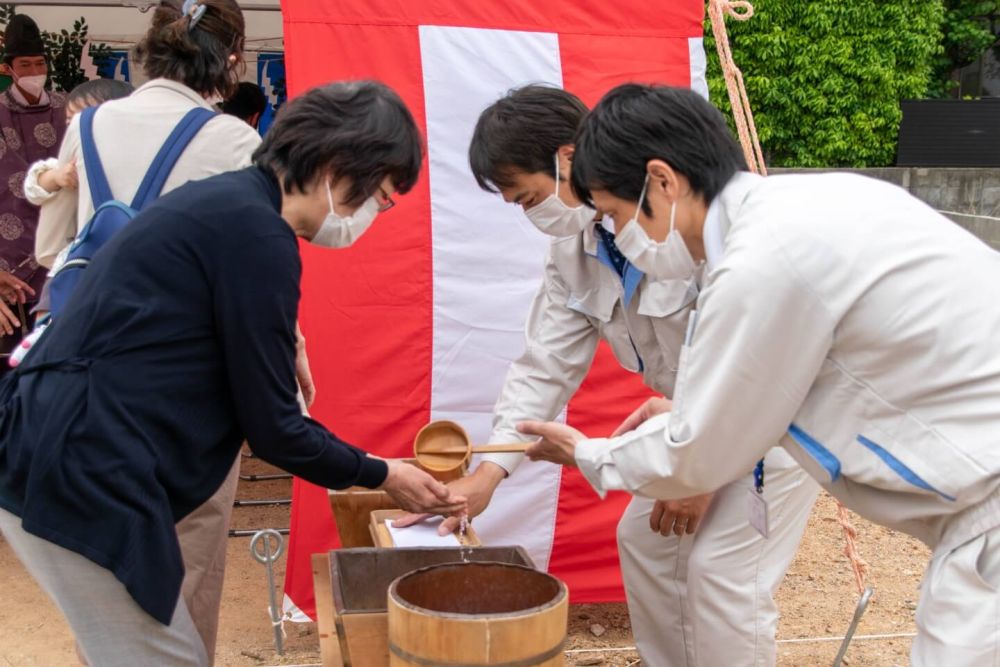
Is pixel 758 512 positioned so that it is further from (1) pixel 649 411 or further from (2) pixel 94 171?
(2) pixel 94 171

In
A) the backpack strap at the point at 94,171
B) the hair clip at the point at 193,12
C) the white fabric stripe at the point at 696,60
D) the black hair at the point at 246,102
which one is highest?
the hair clip at the point at 193,12

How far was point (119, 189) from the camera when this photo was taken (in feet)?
7.78

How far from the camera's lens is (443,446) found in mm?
2582

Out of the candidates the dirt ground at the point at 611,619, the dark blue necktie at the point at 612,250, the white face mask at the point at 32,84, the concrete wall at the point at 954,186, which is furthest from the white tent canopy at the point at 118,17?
the concrete wall at the point at 954,186

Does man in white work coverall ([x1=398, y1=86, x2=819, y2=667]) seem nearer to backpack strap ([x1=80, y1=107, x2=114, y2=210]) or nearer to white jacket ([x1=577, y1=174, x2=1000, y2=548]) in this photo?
white jacket ([x1=577, y1=174, x2=1000, y2=548])

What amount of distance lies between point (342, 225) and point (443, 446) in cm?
82

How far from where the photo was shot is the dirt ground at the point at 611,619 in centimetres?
340

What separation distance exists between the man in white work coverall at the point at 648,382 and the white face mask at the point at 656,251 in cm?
21

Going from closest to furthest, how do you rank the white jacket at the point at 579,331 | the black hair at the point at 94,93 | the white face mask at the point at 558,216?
the white jacket at the point at 579,331, the white face mask at the point at 558,216, the black hair at the point at 94,93

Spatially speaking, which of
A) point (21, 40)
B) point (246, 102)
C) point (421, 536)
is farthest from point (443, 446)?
point (21, 40)

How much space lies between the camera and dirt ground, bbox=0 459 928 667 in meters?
3.40

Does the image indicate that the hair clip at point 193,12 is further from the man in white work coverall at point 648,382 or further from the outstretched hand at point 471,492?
the outstretched hand at point 471,492

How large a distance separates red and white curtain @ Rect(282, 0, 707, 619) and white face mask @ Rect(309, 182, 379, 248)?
4.07 ft

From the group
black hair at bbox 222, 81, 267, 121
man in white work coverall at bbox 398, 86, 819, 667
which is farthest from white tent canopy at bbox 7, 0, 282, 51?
man in white work coverall at bbox 398, 86, 819, 667
